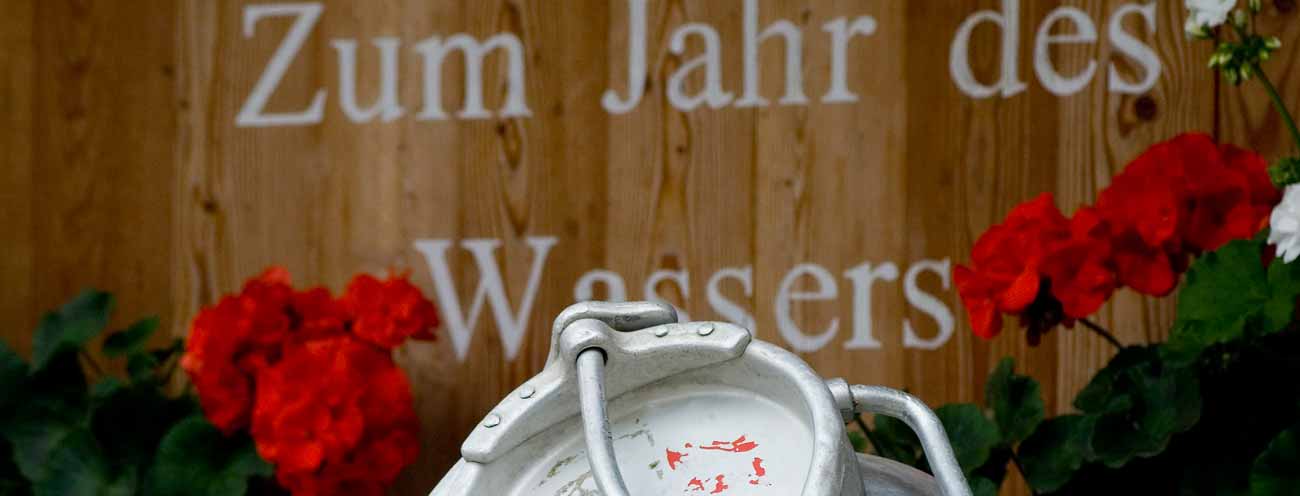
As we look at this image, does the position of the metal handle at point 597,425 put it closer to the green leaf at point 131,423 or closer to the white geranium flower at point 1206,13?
the white geranium flower at point 1206,13

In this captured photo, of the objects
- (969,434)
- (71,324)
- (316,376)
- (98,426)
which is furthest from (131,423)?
(969,434)

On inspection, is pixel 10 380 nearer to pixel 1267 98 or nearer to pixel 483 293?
pixel 483 293

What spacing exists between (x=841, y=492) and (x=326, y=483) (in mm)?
1036

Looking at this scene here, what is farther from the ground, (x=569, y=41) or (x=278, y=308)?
(x=569, y=41)

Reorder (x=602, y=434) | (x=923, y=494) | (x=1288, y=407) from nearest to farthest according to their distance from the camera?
(x=602, y=434), (x=923, y=494), (x=1288, y=407)

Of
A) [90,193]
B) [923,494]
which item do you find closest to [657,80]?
[90,193]

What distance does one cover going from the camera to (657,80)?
5.74 ft

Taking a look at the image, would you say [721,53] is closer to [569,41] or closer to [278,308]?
[569,41]

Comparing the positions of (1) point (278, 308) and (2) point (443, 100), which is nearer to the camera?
(1) point (278, 308)

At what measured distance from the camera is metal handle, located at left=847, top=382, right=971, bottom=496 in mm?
669

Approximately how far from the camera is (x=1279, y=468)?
99cm

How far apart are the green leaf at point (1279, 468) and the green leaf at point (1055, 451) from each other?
7.4 inches

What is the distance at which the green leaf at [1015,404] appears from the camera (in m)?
1.27

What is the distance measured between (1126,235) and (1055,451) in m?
0.20
